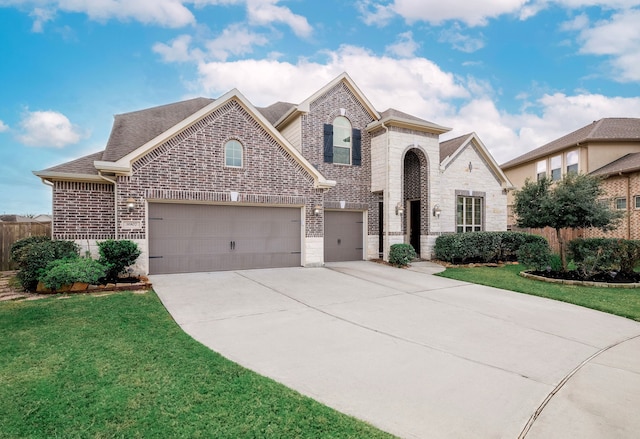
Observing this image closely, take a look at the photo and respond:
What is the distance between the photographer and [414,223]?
15.9m

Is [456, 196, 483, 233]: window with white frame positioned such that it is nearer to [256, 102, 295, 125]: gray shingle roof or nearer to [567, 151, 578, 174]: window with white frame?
[256, 102, 295, 125]: gray shingle roof

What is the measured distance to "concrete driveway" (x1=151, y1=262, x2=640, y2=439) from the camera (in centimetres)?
305

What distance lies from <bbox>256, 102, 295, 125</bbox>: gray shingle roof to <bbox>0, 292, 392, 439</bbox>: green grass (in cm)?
1231

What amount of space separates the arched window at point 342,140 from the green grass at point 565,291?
19.4 ft

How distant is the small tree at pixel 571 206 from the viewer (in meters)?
10.5

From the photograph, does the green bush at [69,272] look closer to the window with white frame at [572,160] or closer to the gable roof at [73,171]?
the gable roof at [73,171]

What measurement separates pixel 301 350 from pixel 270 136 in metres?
8.30

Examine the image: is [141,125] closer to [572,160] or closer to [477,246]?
[477,246]

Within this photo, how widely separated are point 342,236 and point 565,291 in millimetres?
7541

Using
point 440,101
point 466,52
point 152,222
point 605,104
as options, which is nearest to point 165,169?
point 152,222

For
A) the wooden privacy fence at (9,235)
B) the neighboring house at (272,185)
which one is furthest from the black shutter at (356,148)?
the wooden privacy fence at (9,235)

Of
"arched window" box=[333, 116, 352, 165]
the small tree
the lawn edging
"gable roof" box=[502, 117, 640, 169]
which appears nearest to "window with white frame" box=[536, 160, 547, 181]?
"gable roof" box=[502, 117, 640, 169]

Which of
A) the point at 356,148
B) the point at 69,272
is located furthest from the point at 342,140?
the point at 69,272

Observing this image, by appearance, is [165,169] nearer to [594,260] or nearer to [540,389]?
[540,389]
